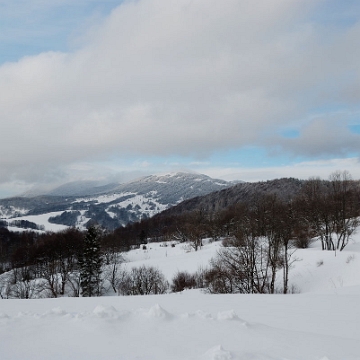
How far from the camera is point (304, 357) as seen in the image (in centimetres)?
450

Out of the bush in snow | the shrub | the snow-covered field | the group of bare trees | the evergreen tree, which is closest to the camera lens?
the snow-covered field

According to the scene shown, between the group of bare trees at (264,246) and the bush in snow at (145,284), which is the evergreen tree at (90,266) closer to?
the bush in snow at (145,284)

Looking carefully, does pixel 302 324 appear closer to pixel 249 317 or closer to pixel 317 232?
pixel 249 317

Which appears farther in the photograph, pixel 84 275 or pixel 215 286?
pixel 84 275

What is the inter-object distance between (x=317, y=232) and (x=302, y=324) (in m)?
34.3

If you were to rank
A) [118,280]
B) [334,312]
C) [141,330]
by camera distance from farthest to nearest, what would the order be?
[118,280] → [334,312] → [141,330]

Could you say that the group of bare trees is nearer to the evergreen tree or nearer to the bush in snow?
the bush in snow

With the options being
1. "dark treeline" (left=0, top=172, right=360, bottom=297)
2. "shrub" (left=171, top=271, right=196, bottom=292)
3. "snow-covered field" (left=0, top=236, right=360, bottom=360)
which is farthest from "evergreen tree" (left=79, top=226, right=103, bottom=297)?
"snow-covered field" (left=0, top=236, right=360, bottom=360)

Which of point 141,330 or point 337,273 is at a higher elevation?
point 141,330

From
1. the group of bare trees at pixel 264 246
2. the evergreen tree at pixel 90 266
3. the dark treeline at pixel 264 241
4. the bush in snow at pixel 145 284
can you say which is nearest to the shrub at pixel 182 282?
the bush in snow at pixel 145 284

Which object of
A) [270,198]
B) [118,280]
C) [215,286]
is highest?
[270,198]

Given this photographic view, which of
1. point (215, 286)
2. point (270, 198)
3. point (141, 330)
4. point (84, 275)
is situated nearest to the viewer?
point (141, 330)

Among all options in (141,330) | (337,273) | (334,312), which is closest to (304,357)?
(141,330)

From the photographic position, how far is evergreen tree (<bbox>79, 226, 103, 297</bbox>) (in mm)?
35656
